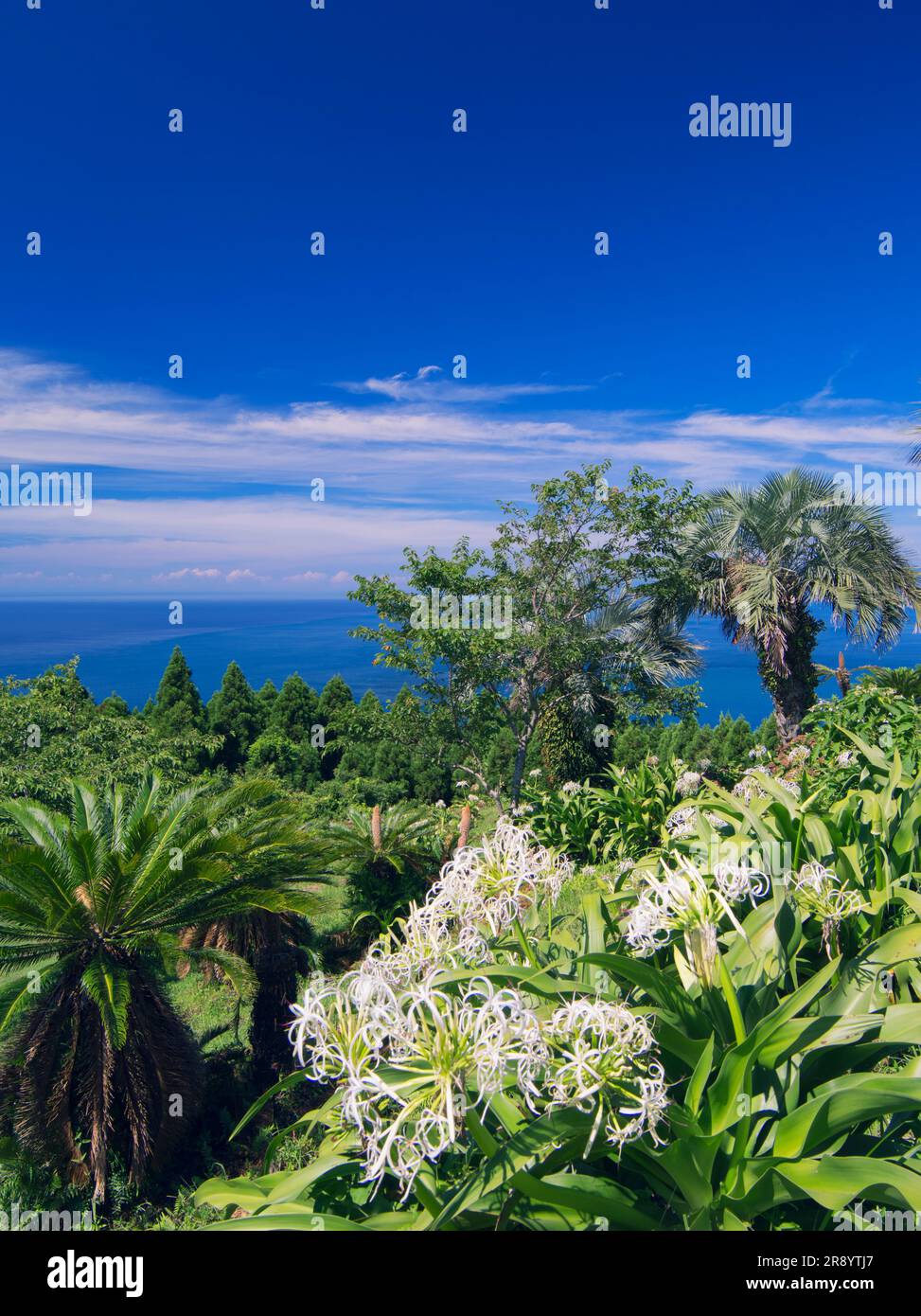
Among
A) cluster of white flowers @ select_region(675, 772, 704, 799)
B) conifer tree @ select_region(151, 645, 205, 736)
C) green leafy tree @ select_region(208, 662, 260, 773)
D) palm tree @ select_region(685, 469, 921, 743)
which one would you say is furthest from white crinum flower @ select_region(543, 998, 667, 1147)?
green leafy tree @ select_region(208, 662, 260, 773)

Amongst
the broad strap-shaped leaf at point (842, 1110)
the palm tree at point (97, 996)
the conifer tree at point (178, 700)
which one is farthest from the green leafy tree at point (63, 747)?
the broad strap-shaped leaf at point (842, 1110)

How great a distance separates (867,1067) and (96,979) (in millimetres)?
4653

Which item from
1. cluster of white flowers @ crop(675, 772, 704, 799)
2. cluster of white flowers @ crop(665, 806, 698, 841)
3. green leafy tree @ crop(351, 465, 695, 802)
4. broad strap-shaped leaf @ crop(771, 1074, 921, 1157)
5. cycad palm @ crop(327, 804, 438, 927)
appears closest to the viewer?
broad strap-shaped leaf @ crop(771, 1074, 921, 1157)

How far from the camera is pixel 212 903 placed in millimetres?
6188

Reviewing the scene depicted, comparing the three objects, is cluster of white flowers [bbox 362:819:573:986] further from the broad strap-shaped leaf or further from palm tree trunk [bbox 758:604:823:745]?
palm tree trunk [bbox 758:604:823:745]

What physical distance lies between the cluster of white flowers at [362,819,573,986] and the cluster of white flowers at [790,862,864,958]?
0.92 m

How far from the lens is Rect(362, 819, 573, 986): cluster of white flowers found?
87.0 inches

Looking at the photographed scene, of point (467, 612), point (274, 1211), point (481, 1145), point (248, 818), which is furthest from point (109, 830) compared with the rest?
point (467, 612)

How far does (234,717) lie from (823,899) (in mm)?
18011

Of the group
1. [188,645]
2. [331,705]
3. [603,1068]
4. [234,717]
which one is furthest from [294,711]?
[188,645]

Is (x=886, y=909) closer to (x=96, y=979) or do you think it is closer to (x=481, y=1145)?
(x=481, y=1145)

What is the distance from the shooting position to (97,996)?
508 cm

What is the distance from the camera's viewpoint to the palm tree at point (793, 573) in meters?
13.2

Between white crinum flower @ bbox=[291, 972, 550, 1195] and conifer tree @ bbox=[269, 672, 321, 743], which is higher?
white crinum flower @ bbox=[291, 972, 550, 1195]
